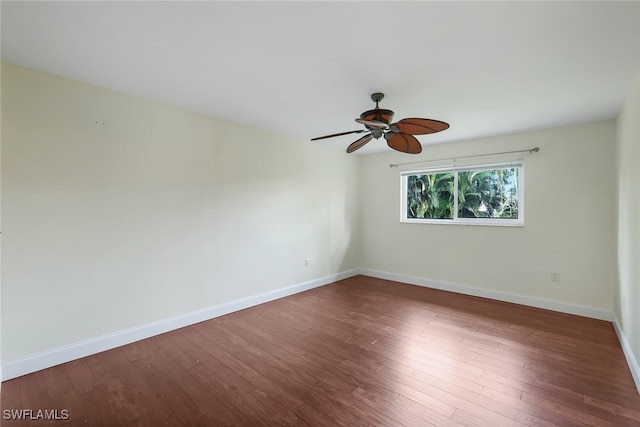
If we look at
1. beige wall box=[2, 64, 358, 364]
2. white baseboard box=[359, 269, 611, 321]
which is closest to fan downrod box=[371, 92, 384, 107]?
beige wall box=[2, 64, 358, 364]

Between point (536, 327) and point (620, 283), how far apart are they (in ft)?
2.81

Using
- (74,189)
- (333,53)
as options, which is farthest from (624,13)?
(74,189)

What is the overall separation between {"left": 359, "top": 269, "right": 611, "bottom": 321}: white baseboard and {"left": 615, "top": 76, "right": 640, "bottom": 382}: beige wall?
371mm

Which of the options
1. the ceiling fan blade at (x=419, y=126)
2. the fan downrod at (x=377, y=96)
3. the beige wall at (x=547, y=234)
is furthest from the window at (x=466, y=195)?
the fan downrod at (x=377, y=96)

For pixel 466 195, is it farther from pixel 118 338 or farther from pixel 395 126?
pixel 118 338

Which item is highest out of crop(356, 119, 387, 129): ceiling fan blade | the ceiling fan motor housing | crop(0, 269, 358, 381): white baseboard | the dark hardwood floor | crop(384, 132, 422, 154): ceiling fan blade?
the ceiling fan motor housing

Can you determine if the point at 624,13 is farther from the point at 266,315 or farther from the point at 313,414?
the point at 266,315

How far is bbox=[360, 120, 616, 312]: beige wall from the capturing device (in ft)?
10.3

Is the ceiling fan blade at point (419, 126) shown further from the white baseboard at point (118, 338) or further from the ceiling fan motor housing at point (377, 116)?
the white baseboard at point (118, 338)

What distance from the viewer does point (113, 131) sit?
248cm

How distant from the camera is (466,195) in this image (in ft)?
13.6

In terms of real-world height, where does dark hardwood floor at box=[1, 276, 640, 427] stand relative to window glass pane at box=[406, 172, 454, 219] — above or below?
below

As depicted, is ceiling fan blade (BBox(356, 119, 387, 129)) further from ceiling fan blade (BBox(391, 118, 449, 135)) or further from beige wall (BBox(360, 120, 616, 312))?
beige wall (BBox(360, 120, 616, 312))

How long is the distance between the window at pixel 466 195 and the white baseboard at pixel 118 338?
2.61 m
